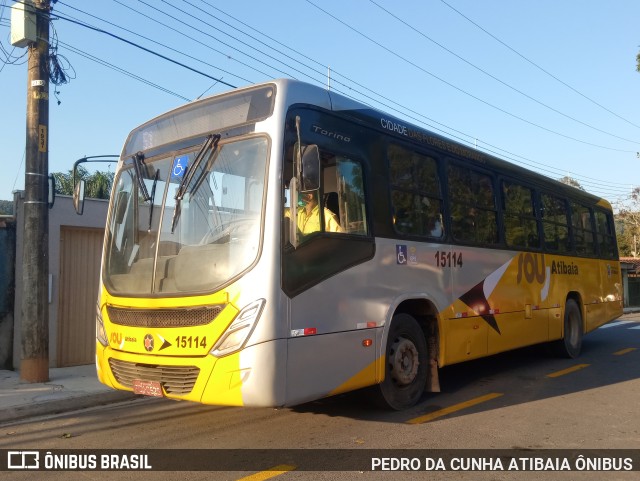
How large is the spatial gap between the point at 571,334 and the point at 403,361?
585cm

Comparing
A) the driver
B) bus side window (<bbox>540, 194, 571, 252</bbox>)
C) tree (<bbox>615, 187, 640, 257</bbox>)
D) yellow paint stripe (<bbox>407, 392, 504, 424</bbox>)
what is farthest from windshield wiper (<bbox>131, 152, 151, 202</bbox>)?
tree (<bbox>615, 187, 640, 257</bbox>)

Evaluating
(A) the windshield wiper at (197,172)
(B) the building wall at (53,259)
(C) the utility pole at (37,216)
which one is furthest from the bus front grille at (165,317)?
(B) the building wall at (53,259)

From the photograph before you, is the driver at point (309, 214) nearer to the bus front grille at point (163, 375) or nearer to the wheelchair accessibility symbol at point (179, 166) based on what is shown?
the wheelchair accessibility symbol at point (179, 166)

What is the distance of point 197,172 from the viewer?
5.53m

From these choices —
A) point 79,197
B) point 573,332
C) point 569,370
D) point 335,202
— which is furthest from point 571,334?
point 79,197

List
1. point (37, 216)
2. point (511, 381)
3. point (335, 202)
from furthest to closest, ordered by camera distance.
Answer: point (511, 381) → point (37, 216) → point (335, 202)

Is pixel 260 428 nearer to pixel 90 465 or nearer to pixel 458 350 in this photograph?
pixel 90 465

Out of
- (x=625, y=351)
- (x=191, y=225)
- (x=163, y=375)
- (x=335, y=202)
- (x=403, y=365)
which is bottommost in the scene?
(x=625, y=351)

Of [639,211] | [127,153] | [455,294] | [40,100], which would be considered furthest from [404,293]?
[639,211]

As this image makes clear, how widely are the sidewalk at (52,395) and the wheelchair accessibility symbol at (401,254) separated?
423 cm

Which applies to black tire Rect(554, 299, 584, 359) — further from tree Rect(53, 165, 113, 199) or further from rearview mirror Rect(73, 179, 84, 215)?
tree Rect(53, 165, 113, 199)

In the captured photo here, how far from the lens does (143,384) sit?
5270 mm

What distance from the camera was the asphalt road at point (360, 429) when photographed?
4.75m

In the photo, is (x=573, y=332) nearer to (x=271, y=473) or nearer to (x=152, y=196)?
(x=271, y=473)
